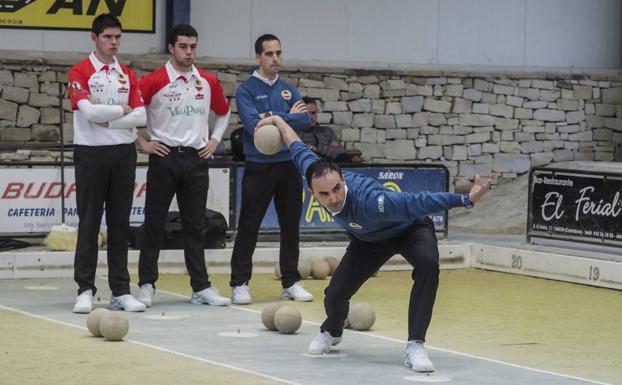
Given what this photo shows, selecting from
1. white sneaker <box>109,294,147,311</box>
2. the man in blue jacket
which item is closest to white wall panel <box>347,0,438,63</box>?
white sneaker <box>109,294,147,311</box>

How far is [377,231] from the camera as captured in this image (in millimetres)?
8859

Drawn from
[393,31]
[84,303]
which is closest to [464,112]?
[393,31]

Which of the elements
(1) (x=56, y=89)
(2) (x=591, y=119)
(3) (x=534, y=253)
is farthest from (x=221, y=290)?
(2) (x=591, y=119)

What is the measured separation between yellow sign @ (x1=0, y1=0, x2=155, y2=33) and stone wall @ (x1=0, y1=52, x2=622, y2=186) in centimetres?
50

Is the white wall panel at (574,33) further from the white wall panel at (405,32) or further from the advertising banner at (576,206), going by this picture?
the advertising banner at (576,206)

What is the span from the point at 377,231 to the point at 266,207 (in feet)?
9.37

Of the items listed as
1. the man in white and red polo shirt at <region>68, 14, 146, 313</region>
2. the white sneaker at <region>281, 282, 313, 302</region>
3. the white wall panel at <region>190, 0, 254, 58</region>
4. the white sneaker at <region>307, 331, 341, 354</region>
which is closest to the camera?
the white sneaker at <region>307, 331, 341, 354</region>

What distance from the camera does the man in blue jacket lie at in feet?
27.6

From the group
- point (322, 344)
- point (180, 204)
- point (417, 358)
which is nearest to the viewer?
point (417, 358)

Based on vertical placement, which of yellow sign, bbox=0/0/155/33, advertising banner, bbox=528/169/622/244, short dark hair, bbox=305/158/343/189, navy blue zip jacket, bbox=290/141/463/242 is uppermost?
yellow sign, bbox=0/0/155/33

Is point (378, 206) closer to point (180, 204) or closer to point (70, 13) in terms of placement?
point (180, 204)

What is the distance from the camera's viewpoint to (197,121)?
37.2ft

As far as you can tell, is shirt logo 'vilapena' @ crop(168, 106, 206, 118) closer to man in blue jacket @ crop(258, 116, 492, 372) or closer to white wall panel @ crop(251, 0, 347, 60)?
man in blue jacket @ crop(258, 116, 492, 372)

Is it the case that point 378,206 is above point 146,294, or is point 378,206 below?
above
